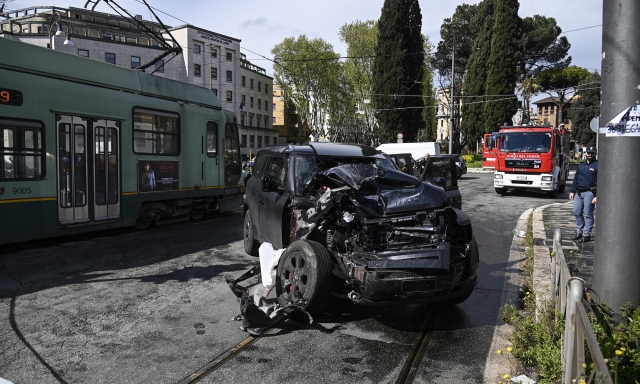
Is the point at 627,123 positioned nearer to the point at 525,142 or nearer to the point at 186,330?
the point at 186,330

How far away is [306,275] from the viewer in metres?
4.89

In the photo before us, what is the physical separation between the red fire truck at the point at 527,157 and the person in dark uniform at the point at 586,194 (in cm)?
947

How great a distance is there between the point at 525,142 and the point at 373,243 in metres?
Result: 16.6

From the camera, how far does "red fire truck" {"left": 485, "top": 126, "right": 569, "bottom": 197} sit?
18.8 m

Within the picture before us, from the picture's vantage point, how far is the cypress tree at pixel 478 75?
45.8 meters

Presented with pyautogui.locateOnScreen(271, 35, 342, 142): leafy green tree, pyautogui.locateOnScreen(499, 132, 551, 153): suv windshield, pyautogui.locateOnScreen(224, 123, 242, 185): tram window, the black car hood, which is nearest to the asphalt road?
the black car hood

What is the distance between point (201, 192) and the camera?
12445 mm

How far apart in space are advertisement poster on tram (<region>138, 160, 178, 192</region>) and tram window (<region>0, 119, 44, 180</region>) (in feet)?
7.51

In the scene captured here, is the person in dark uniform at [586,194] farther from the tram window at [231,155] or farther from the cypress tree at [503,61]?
the cypress tree at [503,61]

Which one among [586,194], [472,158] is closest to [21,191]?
[586,194]

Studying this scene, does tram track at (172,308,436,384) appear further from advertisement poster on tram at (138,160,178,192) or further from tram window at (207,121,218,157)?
tram window at (207,121,218,157)

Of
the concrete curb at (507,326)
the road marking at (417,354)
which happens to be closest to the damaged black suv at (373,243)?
the road marking at (417,354)

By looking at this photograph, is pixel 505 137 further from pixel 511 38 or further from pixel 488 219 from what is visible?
pixel 511 38

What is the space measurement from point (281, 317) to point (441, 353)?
1735 mm
